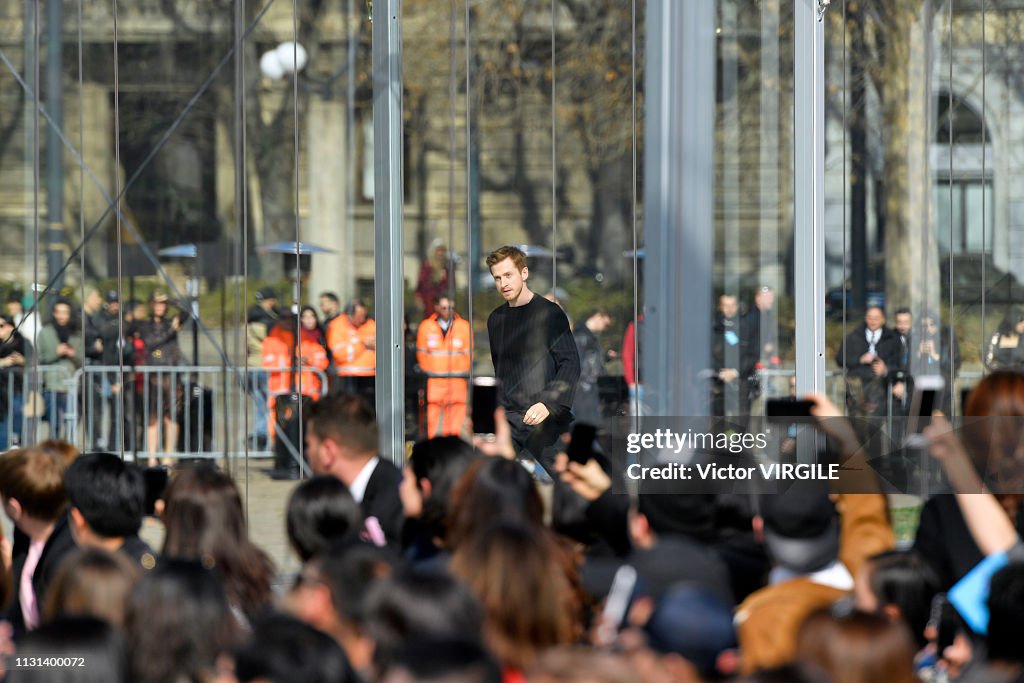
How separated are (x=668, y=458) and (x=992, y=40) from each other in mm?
7808

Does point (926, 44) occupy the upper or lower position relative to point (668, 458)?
upper

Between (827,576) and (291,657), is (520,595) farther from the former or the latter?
(827,576)

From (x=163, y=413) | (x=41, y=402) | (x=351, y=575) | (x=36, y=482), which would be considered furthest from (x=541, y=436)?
(x=41, y=402)

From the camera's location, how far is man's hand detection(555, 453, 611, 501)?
4.04m

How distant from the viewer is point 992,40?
1167cm

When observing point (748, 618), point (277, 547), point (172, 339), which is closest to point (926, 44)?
point (172, 339)

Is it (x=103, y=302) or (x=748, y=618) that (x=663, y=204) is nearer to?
(x=748, y=618)

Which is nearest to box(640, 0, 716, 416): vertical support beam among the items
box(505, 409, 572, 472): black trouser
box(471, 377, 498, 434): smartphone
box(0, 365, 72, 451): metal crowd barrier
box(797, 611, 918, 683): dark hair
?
box(505, 409, 572, 472): black trouser

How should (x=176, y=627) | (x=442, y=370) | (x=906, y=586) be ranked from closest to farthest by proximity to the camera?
1. (x=176, y=627)
2. (x=906, y=586)
3. (x=442, y=370)

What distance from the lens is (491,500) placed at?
11.6 ft

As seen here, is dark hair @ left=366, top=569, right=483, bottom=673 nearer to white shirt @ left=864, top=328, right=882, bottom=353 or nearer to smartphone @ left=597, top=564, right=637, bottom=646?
smartphone @ left=597, top=564, right=637, bottom=646

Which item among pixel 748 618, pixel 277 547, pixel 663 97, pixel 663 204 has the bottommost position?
pixel 277 547

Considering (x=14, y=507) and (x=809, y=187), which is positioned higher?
(x=809, y=187)

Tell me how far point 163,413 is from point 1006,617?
8736 millimetres
